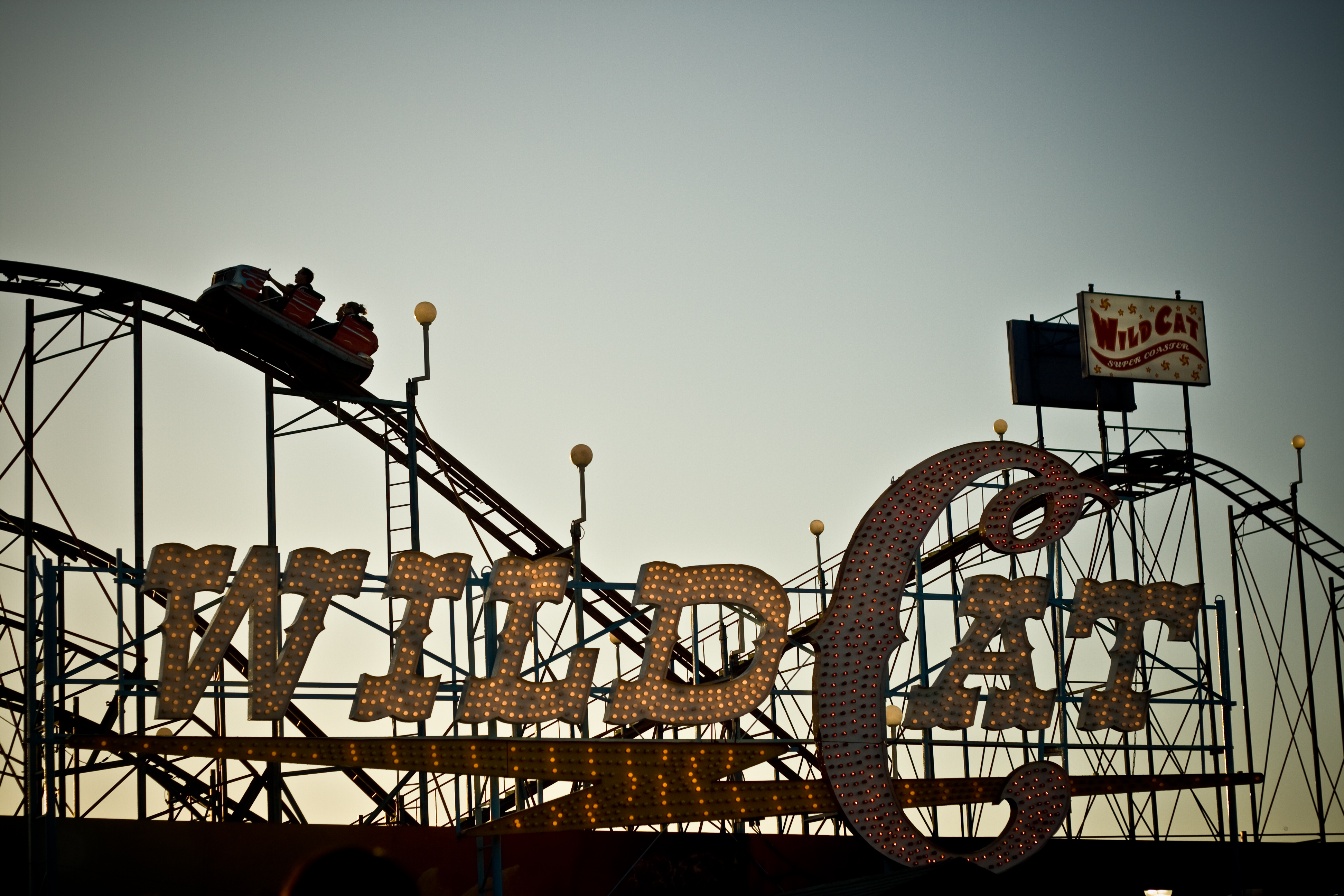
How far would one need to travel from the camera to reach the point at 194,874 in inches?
648

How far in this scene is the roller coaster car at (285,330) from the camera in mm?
21609

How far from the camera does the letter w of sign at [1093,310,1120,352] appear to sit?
1176 inches

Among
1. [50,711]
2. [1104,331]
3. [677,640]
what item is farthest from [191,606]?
[1104,331]

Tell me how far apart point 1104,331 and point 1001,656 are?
14.6 metres

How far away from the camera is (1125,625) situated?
17922mm

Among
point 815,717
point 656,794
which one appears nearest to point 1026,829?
point 815,717

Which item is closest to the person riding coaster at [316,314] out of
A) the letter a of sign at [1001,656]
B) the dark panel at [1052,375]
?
the letter a of sign at [1001,656]

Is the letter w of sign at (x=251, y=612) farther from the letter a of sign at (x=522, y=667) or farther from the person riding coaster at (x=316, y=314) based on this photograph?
the person riding coaster at (x=316, y=314)

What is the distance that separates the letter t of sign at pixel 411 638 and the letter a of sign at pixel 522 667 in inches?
17.3

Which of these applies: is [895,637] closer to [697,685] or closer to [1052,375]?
[697,685]

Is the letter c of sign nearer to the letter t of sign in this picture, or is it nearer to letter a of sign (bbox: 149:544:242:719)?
the letter t of sign

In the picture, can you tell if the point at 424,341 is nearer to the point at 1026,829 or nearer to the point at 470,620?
the point at 470,620

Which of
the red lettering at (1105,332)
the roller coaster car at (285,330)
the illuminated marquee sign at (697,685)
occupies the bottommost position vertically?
the illuminated marquee sign at (697,685)

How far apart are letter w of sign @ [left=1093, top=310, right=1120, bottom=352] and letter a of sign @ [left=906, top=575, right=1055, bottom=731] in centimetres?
Result: 1377
